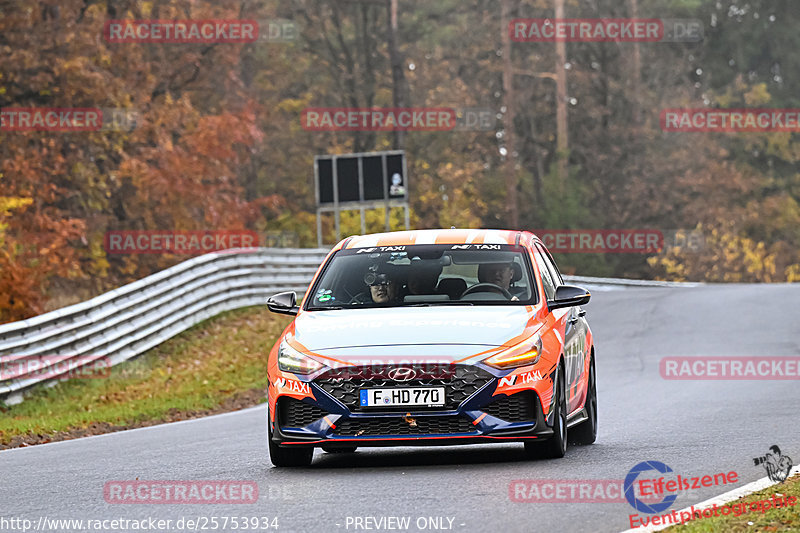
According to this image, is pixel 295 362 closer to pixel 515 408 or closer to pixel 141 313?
pixel 515 408

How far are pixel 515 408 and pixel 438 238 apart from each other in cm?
213

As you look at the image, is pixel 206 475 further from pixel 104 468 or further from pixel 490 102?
pixel 490 102

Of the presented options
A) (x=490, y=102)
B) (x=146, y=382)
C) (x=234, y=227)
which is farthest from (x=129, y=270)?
(x=490, y=102)

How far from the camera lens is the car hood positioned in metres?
10.1
